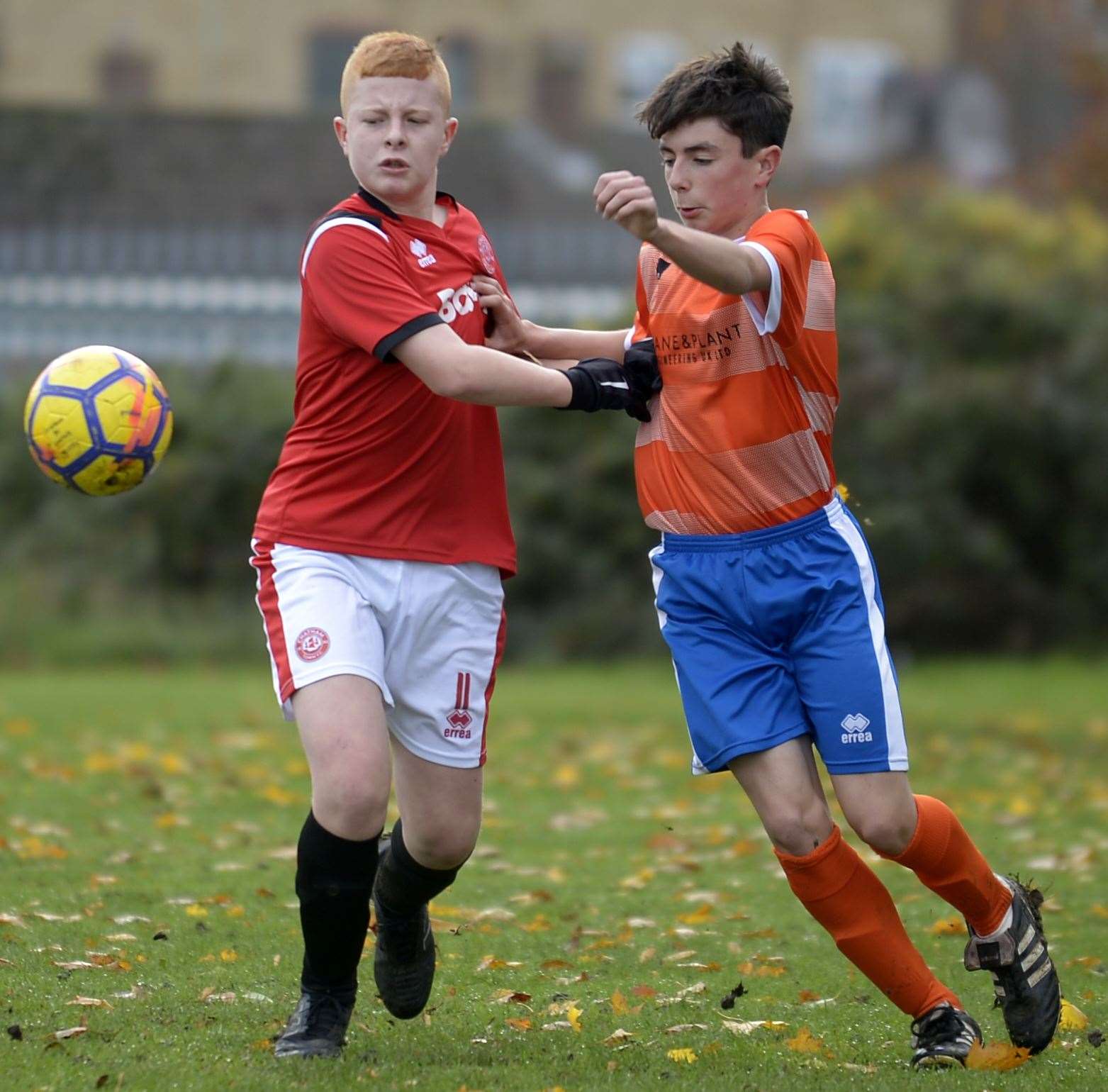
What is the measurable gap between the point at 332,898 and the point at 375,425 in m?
1.18

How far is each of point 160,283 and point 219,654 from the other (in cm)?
951

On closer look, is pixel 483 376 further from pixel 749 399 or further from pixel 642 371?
pixel 749 399

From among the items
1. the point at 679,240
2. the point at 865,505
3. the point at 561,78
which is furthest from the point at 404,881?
the point at 561,78

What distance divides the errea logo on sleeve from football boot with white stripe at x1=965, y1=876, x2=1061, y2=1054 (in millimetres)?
2214

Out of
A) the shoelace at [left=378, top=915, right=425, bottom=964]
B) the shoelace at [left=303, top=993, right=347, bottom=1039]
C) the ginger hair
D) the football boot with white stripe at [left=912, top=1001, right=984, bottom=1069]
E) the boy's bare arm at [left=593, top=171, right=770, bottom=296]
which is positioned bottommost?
the football boot with white stripe at [left=912, top=1001, right=984, bottom=1069]

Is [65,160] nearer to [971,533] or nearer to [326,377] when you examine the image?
[971,533]

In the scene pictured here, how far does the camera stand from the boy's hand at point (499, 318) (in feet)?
16.0

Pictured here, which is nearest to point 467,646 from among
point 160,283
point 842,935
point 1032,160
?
point 842,935

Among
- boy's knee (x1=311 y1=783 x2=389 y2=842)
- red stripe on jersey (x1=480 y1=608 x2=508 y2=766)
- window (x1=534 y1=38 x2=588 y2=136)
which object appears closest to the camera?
boy's knee (x1=311 y1=783 x2=389 y2=842)

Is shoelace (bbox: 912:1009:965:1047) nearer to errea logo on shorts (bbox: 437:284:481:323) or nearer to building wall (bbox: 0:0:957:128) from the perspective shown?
errea logo on shorts (bbox: 437:284:481:323)

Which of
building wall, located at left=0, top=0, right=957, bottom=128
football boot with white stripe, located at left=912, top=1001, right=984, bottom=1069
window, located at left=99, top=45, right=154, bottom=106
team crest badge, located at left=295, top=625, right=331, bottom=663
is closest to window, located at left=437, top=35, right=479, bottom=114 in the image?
building wall, located at left=0, top=0, right=957, bottom=128

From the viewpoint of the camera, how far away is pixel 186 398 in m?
20.1

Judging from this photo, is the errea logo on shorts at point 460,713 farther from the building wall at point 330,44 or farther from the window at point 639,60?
the window at point 639,60

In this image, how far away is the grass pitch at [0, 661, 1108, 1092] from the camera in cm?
461
